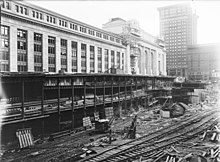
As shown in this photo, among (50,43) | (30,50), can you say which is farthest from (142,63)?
(30,50)

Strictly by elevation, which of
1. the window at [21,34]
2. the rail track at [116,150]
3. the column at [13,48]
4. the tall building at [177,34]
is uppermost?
the tall building at [177,34]

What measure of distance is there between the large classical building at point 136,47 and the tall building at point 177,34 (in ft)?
144

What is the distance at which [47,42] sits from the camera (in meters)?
41.3

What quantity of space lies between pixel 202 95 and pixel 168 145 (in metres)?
42.8

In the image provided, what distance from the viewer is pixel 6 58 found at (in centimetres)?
3359

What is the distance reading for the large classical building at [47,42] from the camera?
111ft

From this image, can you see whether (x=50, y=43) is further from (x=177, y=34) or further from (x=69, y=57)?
(x=177, y=34)

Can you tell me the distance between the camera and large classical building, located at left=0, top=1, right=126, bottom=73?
33875 mm

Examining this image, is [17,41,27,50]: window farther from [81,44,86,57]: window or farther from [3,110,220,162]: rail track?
[3,110,220,162]: rail track

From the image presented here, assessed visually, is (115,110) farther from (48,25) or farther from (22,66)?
(48,25)

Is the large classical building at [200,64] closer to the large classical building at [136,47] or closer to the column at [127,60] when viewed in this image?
the large classical building at [136,47]

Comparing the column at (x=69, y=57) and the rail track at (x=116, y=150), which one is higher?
the column at (x=69, y=57)

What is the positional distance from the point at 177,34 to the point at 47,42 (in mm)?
113413

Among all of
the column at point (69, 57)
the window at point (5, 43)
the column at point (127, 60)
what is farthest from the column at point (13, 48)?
the column at point (127, 60)
